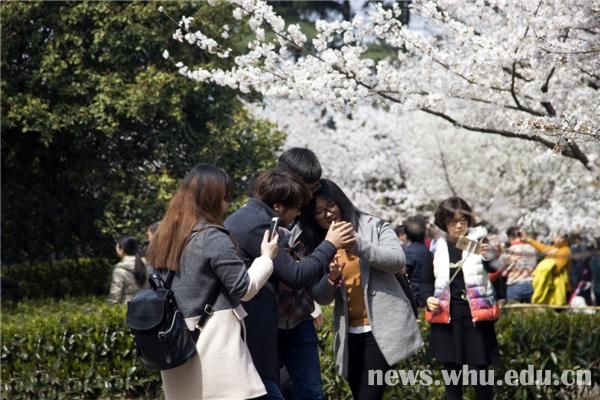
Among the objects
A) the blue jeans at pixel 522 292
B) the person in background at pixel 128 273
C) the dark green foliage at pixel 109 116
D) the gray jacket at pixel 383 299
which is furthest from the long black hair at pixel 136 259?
the blue jeans at pixel 522 292

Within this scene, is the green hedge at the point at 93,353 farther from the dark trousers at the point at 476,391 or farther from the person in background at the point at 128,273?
the dark trousers at the point at 476,391

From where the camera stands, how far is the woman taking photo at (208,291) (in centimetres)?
375

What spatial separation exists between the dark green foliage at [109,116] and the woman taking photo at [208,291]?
7970 mm

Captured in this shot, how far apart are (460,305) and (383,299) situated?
3.69 feet

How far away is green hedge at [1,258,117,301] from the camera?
14.9 meters

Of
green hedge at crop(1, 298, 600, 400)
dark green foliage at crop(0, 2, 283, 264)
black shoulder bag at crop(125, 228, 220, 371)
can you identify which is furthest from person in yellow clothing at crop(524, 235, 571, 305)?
black shoulder bag at crop(125, 228, 220, 371)

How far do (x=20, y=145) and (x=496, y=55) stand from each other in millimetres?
8728

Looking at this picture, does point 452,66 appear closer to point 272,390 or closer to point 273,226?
point 273,226

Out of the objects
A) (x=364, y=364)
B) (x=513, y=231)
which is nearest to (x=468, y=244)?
(x=364, y=364)

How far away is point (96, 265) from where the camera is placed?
50.1ft

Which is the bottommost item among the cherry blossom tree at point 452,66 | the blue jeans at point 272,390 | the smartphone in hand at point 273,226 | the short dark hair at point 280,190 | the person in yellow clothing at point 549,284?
the blue jeans at point 272,390

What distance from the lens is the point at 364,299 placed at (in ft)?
15.6

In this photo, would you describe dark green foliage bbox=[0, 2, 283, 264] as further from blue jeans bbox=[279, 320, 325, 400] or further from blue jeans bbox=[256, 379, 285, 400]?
blue jeans bbox=[256, 379, 285, 400]

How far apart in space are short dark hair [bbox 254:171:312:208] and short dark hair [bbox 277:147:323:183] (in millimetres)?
168
